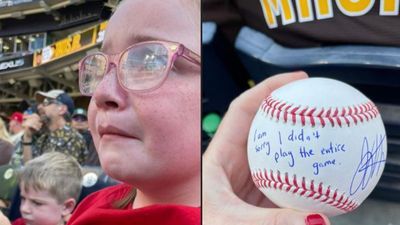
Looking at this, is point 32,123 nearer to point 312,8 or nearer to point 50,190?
point 50,190

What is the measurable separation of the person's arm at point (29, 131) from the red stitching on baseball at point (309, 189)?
21.7 inches

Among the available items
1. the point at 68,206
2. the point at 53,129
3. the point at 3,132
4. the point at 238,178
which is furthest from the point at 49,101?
the point at 238,178

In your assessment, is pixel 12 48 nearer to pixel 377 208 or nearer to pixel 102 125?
pixel 102 125

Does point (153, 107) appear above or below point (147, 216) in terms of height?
above

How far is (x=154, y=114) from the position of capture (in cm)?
57

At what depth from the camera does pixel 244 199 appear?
0.86 m

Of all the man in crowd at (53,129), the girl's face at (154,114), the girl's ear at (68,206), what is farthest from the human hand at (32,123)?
the girl's face at (154,114)

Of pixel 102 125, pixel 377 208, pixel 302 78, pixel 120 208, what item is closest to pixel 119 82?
pixel 102 125

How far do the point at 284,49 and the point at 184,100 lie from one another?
1.01ft

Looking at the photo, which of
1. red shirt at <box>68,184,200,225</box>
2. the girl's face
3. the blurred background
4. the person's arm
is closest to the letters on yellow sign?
the blurred background

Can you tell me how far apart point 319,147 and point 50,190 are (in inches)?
18.3
